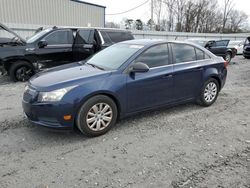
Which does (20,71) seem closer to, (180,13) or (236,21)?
(180,13)

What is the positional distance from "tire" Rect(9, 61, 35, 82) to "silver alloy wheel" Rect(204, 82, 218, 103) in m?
5.78

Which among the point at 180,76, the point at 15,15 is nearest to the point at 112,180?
the point at 180,76

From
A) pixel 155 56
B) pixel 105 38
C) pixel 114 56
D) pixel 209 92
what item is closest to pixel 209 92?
pixel 209 92

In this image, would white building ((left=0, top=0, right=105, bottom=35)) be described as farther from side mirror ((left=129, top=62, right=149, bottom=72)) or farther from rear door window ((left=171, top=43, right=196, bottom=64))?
side mirror ((left=129, top=62, right=149, bottom=72))

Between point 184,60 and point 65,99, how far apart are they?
2741 millimetres

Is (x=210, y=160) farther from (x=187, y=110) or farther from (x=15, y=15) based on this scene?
(x=15, y=15)

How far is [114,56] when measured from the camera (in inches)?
187

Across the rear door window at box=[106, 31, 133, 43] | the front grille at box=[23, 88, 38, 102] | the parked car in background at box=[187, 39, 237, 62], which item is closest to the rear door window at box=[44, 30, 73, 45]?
the rear door window at box=[106, 31, 133, 43]

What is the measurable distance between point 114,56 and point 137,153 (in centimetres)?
207

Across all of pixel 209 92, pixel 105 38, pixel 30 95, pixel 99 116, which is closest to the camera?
pixel 30 95

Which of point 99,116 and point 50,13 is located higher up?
point 50,13

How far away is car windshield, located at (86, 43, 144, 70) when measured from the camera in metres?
4.44

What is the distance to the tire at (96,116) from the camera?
12.5 feet

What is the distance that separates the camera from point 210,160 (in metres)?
3.33
